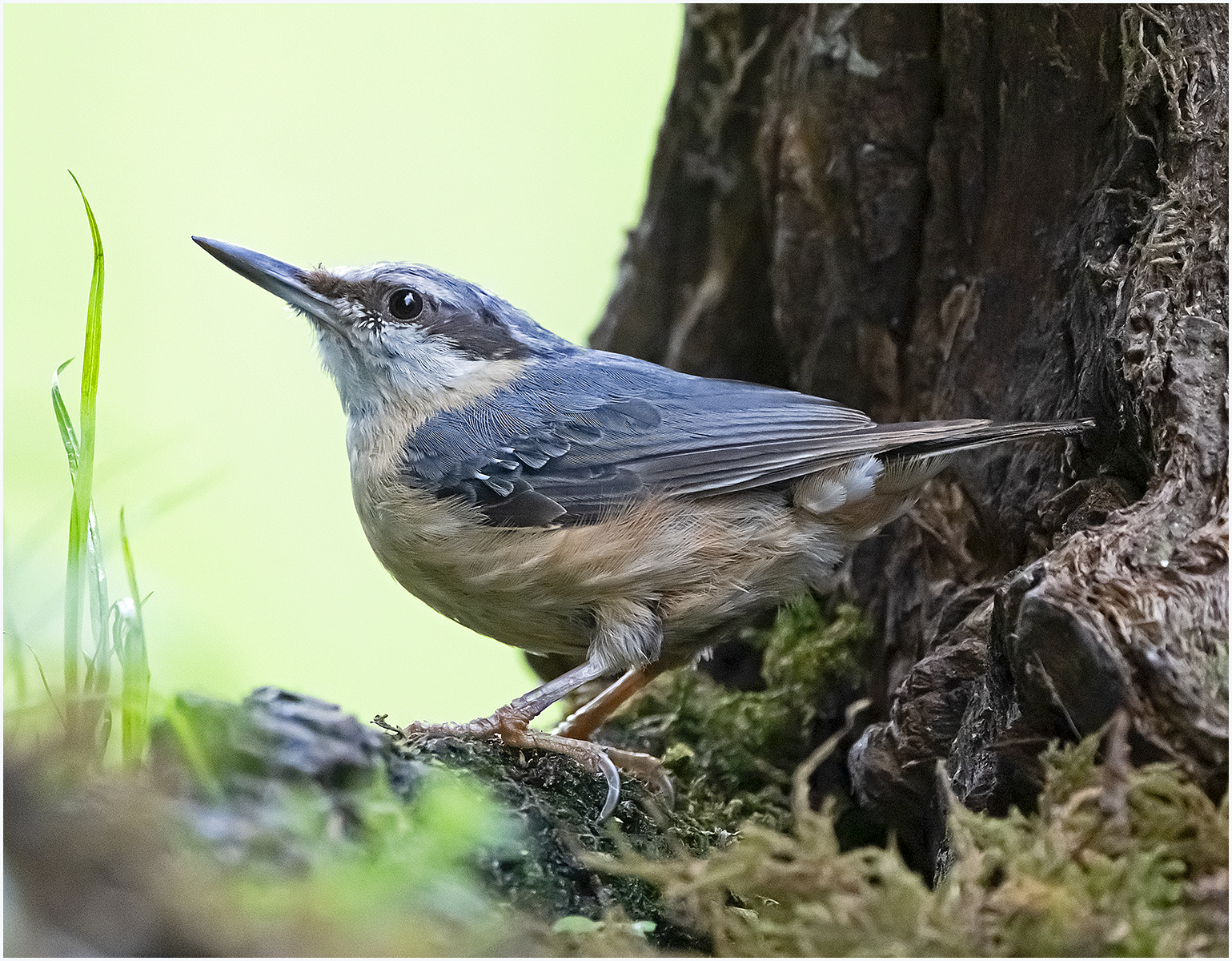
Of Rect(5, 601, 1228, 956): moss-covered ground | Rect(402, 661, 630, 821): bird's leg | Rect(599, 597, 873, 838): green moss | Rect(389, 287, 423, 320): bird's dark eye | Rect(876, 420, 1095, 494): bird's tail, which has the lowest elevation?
Rect(599, 597, 873, 838): green moss

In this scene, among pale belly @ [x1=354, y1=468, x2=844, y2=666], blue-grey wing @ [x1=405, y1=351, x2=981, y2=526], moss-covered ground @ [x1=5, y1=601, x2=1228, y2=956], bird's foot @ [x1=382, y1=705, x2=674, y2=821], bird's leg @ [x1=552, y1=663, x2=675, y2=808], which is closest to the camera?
moss-covered ground @ [x1=5, y1=601, x2=1228, y2=956]

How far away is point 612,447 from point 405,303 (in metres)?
1.02

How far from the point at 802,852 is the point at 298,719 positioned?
3.79 feet

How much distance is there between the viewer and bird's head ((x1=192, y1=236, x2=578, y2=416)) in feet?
12.8

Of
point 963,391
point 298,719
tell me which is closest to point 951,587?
point 963,391

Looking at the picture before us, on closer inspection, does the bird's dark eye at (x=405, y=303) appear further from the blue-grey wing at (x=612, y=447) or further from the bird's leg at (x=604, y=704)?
the bird's leg at (x=604, y=704)

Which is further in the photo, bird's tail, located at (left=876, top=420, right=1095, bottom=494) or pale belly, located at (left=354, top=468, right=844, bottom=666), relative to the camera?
pale belly, located at (left=354, top=468, right=844, bottom=666)

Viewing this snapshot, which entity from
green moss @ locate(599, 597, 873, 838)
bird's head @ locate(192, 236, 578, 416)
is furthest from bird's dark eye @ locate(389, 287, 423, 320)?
green moss @ locate(599, 597, 873, 838)

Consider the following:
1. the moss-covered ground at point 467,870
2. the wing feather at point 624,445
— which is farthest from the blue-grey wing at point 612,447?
the moss-covered ground at point 467,870

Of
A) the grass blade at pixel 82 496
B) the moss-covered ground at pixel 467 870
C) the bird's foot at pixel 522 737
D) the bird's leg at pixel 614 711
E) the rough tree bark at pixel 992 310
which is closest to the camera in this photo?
the moss-covered ground at pixel 467 870

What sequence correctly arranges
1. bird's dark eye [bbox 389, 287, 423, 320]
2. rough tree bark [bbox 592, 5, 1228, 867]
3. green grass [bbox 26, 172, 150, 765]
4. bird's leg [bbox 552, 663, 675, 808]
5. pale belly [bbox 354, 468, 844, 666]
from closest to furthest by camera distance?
green grass [bbox 26, 172, 150, 765] < rough tree bark [bbox 592, 5, 1228, 867] < pale belly [bbox 354, 468, 844, 666] < bird's leg [bbox 552, 663, 675, 808] < bird's dark eye [bbox 389, 287, 423, 320]

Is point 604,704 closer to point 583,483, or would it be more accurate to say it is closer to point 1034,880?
point 583,483

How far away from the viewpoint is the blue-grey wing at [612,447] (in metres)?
3.62

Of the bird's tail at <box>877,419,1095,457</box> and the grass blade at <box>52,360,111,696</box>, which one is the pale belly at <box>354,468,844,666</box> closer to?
the bird's tail at <box>877,419,1095,457</box>
